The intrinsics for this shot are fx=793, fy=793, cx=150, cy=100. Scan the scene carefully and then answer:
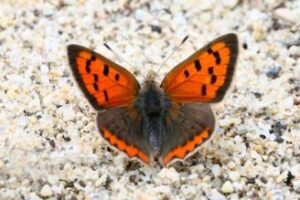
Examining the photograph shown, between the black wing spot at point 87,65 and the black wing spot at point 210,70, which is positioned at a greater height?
the black wing spot at point 87,65

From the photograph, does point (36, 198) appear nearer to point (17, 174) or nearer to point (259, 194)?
point (17, 174)

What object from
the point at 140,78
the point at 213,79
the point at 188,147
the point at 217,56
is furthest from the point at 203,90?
the point at 140,78

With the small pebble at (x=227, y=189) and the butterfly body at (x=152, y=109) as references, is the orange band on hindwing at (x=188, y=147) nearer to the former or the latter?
the butterfly body at (x=152, y=109)

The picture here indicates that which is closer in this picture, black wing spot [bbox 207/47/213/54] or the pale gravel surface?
black wing spot [bbox 207/47/213/54]

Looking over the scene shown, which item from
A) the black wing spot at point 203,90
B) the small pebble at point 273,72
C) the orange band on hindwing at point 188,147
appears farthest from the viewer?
the small pebble at point 273,72

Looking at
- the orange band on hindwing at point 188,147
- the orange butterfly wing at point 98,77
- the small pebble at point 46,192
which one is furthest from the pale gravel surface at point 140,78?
the orange butterfly wing at point 98,77

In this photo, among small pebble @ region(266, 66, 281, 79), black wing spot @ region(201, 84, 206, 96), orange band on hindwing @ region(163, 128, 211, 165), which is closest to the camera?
orange band on hindwing @ region(163, 128, 211, 165)

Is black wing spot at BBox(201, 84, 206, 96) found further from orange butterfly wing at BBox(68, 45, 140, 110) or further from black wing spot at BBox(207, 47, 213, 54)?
orange butterfly wing at BBox(68, 45, 140, 110)

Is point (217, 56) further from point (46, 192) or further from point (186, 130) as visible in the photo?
point (46, 192)

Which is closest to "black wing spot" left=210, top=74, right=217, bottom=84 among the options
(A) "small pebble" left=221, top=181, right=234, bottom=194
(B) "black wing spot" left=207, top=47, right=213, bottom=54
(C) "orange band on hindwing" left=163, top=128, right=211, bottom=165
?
(B) "black wing spot" left=207, top=47, right=213, bottom=54
